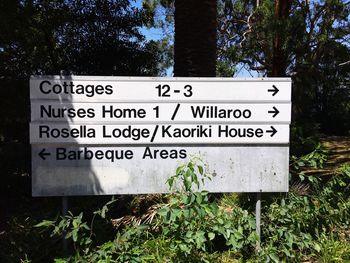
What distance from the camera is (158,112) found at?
4.29 m

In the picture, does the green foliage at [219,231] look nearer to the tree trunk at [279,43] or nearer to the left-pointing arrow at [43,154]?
the left-pointing arrow at [43,154]

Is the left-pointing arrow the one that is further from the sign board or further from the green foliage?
the green foliage

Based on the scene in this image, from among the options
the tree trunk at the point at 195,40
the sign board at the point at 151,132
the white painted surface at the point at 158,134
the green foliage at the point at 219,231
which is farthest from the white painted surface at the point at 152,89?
the tree trunk at the point at 195,40

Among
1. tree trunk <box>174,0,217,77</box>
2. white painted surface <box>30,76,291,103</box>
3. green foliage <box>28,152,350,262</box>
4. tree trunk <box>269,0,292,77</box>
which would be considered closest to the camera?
green foliage <box>28,152,350,262</box>

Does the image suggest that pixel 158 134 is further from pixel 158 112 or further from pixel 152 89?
pixel 152 89

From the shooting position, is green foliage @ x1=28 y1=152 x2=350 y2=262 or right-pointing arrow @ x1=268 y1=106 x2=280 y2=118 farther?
right-pointing arrow @ x1=268 y1=106 x2=280 y2=118

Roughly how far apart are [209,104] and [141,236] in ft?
4.55

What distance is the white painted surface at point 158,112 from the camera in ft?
13.7

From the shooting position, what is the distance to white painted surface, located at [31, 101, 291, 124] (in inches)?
165

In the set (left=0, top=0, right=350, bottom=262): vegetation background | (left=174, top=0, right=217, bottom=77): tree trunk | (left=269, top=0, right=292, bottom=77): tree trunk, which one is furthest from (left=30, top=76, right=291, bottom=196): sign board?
(left=269, top=0, right=292, bottom=77): tree trunk

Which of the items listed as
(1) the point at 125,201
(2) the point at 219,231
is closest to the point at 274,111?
(2) the point at 219,231

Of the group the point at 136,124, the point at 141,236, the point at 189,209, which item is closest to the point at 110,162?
the point at 136,124

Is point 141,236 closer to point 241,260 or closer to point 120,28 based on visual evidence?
point 241,260

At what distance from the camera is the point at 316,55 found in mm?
18516
